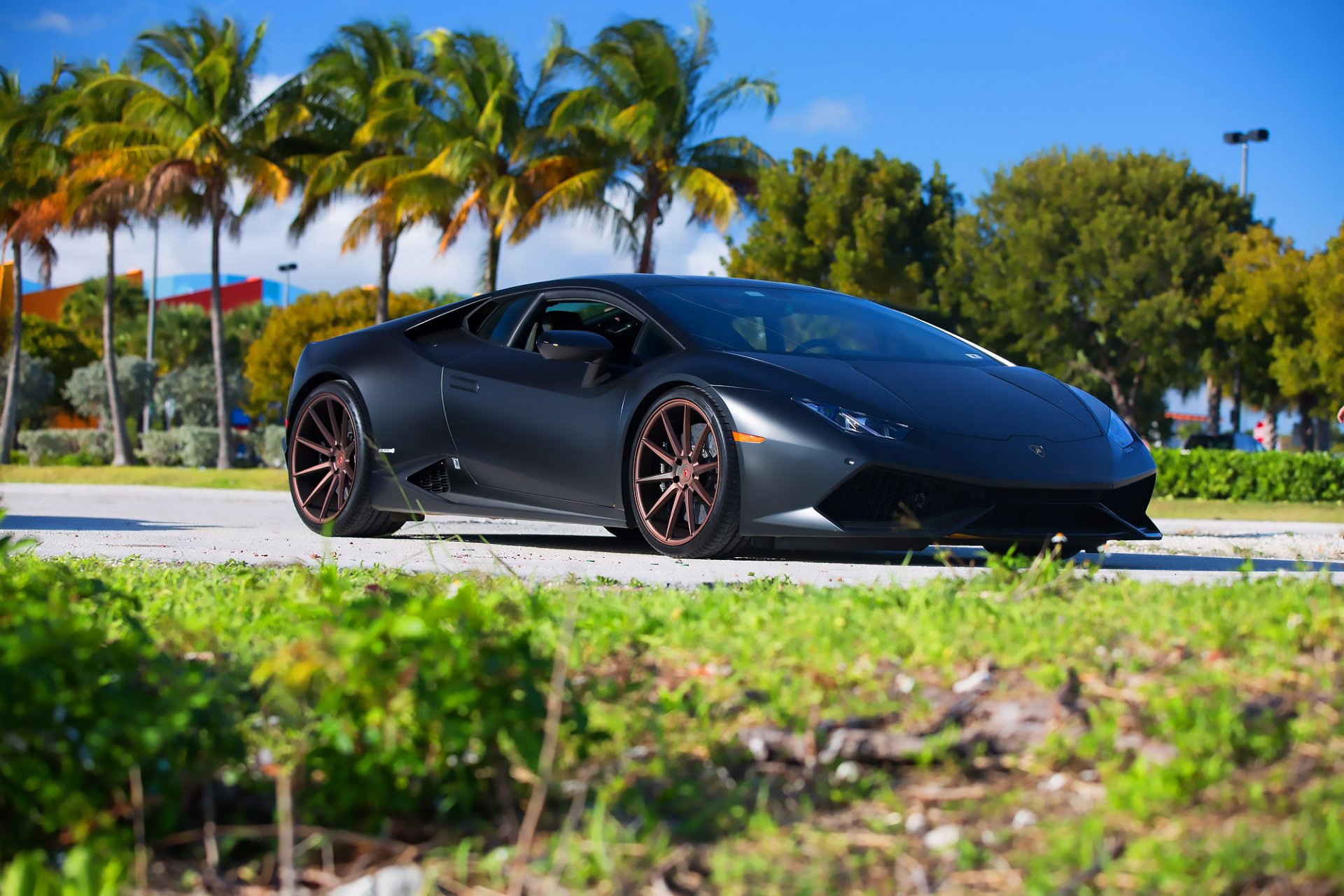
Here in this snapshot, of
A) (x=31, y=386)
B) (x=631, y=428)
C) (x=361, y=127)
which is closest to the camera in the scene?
(x=631, y=428)

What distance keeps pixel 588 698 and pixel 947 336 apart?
14.7 feet

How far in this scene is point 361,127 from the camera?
34750 mm

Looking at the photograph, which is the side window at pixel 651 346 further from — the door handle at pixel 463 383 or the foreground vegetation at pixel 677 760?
the foreground vegetation at pixel 677 760

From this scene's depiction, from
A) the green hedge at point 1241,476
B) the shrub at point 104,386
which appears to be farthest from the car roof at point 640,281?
the shrub at point 104,386

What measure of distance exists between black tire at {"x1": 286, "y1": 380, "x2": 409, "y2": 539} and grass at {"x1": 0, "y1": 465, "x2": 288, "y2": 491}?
1294 centimetres

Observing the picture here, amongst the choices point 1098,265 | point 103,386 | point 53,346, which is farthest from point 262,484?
point 53,346

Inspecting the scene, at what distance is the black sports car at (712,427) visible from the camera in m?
5.18

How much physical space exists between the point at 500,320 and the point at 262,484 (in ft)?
53.4

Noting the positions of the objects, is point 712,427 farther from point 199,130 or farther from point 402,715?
point 199,130

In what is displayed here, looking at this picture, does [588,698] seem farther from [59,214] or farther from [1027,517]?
[59,214]

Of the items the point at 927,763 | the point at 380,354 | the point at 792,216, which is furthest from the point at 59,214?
the point at 927,763

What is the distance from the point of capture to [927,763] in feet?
7.34

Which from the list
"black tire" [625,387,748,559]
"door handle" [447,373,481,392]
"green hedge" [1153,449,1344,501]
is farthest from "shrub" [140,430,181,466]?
"black tire" [625,387,748,559]

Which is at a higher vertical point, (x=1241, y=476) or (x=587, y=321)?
(x=587, y=321)
